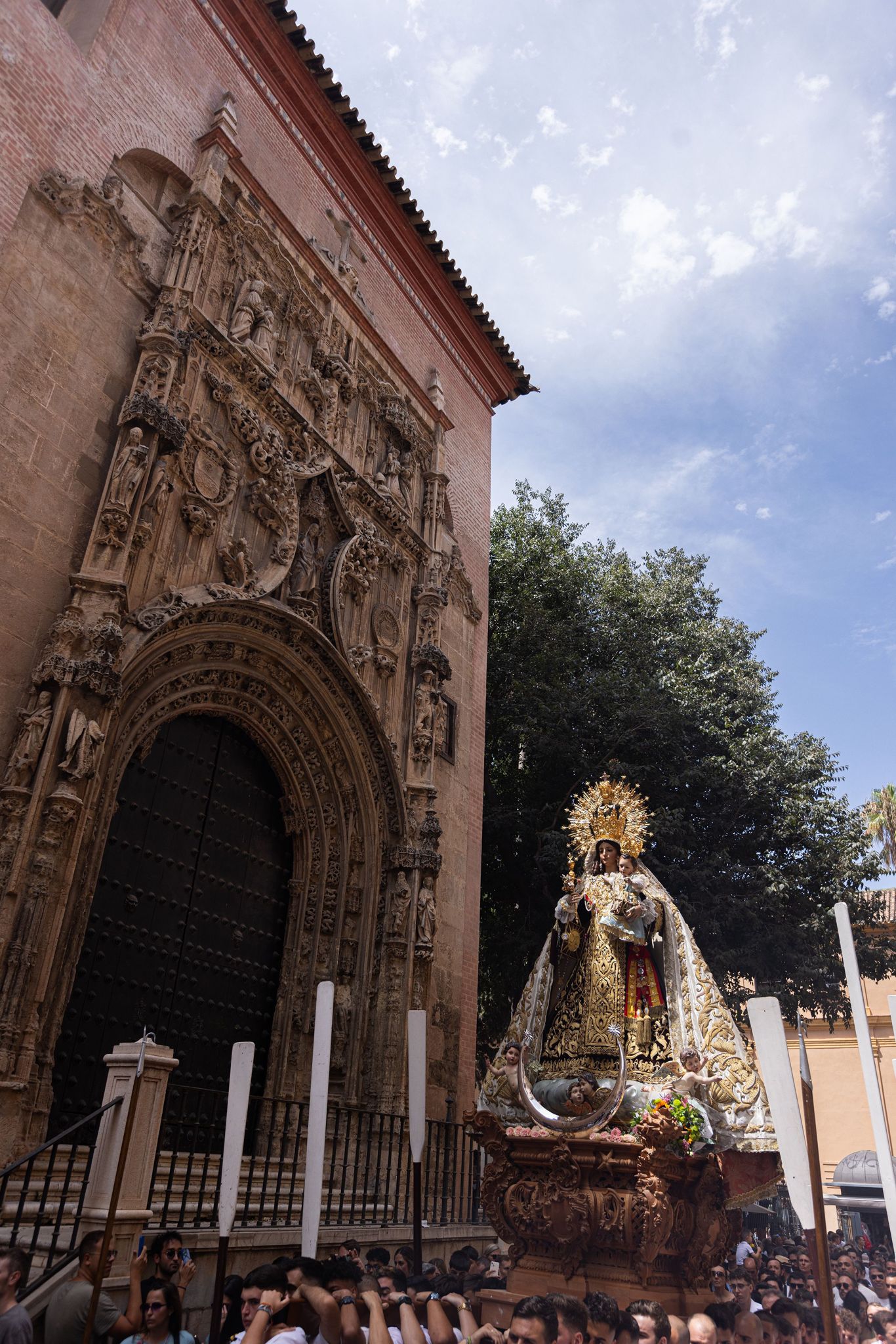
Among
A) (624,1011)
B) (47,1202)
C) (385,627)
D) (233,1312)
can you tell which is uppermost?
(385,627)

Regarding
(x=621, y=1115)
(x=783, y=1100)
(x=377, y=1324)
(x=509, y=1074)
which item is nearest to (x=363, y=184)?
(x=509, y=1074)

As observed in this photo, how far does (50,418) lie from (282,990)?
633 centimetres

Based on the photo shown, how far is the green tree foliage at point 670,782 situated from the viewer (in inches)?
604

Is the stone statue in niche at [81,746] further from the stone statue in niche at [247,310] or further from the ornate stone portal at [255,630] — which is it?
the stone statue in niche at [247,310]

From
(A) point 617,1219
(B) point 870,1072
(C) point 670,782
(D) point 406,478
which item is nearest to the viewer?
(B) point 870,1072

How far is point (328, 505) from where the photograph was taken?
1173 cm

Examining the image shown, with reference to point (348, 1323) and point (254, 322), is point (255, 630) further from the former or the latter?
point (348, 1323)

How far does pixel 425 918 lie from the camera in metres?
10.8

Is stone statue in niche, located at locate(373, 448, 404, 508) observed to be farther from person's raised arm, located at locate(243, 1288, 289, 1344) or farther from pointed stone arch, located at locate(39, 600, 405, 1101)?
person's raised arm, located at locate(243, 1288, 289, 1344)

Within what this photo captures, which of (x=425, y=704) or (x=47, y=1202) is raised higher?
(x=425, y=704)

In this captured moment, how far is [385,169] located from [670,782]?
11.3m

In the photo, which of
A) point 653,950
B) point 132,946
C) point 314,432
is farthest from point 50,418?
point 653,950

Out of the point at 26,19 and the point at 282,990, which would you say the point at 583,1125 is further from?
the point at 26,19

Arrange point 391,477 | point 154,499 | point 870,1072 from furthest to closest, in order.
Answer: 1. point 391,477
2. point 154,499
3. point 870,1072
